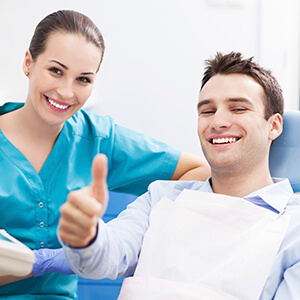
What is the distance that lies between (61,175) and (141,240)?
40 cm

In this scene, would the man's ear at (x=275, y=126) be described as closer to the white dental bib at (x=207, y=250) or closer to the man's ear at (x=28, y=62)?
the white dental bib at (x=207, y=250)

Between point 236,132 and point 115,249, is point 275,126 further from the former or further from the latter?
A: point 115,249

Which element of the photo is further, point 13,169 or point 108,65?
point 108,65

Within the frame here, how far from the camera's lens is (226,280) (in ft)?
3.51

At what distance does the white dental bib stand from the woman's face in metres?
0.41

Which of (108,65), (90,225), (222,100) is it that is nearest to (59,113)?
(222,100)

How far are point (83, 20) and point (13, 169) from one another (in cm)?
48

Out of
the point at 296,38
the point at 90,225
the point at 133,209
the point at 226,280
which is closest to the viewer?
the point at 90,225

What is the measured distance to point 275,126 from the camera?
54.0 inches

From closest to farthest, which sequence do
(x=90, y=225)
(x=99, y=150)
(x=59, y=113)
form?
1. (x=90, y=225)
2. (x=59, y=113)
3. (x=99, y=150)

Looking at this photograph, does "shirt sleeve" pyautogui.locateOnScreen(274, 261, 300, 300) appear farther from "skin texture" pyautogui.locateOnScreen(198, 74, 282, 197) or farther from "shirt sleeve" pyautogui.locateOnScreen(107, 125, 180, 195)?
"shirt sleeve" pyautogui.locateOnScreen(107, 125, 180, 195)

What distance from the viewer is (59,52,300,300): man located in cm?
107

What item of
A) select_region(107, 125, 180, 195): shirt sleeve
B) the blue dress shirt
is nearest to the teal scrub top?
select_region(107, 125, 180, 195): shirt sleeve

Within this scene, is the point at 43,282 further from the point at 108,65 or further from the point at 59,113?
the point at 108,65
